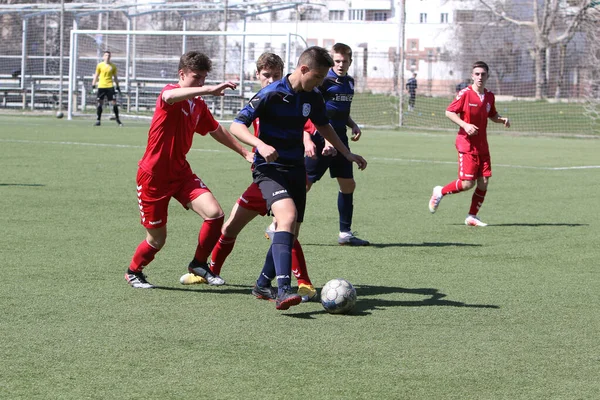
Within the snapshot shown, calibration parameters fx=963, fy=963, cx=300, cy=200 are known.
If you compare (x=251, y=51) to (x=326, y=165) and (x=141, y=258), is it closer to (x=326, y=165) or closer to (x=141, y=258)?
(x=326, y=165)

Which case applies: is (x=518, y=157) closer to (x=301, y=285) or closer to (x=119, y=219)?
(x=119, y=219)

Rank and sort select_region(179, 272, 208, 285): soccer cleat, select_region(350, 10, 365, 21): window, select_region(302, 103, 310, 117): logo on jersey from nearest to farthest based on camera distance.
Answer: select_region(302, 103, 310, 117): logo on jersey → select_region(179, 272, 208, 285): soccer cleat → select_region(350, 10, 365, 21): window

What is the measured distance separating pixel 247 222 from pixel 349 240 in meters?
2.44

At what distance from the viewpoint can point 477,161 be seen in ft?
37.2

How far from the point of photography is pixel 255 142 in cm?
618

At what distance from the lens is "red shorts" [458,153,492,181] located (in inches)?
445

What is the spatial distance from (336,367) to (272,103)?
2199 mm

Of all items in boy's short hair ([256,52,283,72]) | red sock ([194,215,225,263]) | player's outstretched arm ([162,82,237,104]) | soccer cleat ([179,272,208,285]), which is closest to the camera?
player's outstretched arm ([162,82,237,104])

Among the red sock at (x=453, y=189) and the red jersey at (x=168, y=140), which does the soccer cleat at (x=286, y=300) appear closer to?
the red jersey at (x=168, y=140)

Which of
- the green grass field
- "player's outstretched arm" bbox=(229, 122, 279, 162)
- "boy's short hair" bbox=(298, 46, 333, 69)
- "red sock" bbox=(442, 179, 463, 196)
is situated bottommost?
the green grass field

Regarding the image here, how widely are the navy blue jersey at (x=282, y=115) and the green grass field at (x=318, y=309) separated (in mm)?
1065

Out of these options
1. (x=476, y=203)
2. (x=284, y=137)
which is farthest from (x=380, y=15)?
(x=284, y=137)

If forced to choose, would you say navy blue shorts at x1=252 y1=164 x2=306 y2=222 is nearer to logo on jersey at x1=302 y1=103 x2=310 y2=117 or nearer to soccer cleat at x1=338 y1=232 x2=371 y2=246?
logo on jersey at x1=302 y1=103 x2=310 y2=117

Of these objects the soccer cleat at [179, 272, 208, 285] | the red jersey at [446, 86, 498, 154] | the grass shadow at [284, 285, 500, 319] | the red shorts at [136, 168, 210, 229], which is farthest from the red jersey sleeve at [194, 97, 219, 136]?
the red jersey at [446, 86, 498, 154]
